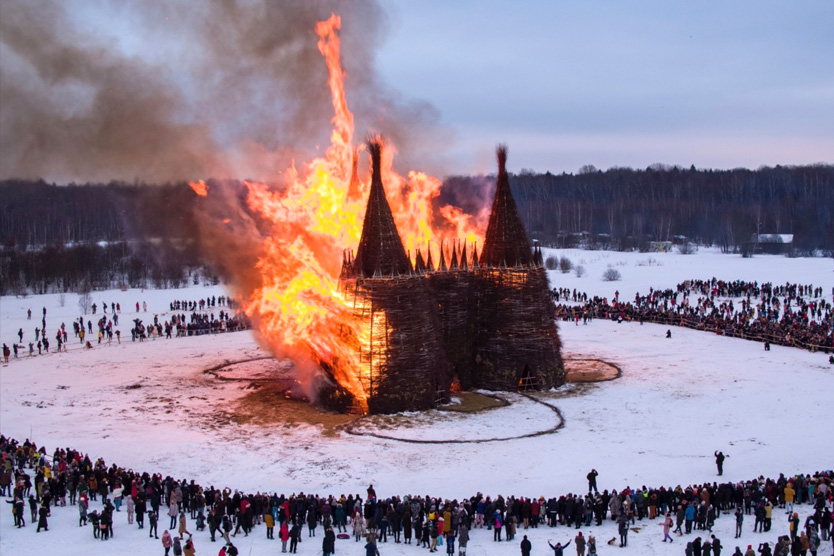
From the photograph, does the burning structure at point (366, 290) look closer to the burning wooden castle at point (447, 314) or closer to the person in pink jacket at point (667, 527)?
the burning wooden castle at point (447, 314)

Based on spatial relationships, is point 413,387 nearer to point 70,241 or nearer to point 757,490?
point 757,490

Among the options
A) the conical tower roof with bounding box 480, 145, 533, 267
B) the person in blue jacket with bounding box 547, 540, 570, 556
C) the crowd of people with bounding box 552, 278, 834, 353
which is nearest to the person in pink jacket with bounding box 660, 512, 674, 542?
the person in blue jacket with bounding box 547, 540, 570, 556

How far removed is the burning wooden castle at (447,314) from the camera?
2922 cm

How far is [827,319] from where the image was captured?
48.4m

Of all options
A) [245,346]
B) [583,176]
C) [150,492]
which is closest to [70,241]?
[245,346]

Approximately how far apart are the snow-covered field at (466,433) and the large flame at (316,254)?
356 centimetres

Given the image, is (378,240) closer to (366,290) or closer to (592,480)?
(366,290)

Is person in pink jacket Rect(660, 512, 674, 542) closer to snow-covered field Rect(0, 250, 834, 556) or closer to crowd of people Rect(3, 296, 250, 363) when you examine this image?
snow-covered field Rect(0, 250, 834, 556)

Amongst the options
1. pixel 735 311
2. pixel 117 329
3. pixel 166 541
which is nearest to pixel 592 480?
pixel 166 541

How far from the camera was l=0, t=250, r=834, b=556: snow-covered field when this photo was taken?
22016 millimetres

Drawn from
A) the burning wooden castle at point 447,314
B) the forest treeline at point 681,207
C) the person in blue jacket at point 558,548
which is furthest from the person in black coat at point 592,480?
the forest treeline at point 681,207

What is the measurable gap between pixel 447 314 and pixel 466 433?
6.96 meters

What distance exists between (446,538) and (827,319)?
4055 cm

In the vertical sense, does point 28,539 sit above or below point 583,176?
below
